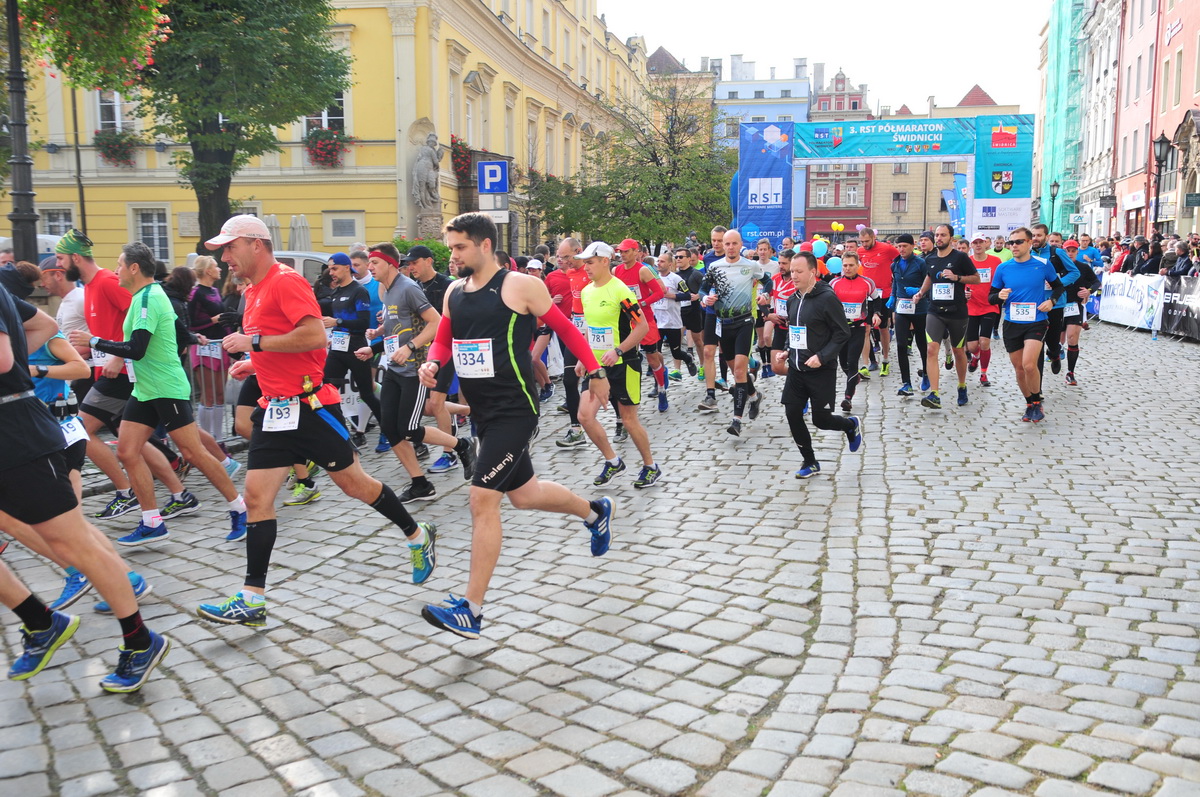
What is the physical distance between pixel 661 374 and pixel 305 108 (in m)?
12.3

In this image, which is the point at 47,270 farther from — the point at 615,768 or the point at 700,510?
the point at 615,768

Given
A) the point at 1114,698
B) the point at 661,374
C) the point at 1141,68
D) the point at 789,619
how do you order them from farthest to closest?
the point at 1141,68 < the point at 661,374 < the point at 789,619 < the point at 1114,698

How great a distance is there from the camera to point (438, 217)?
1169 inches

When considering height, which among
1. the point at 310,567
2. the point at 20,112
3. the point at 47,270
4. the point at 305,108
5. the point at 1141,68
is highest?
the point at 1141,68

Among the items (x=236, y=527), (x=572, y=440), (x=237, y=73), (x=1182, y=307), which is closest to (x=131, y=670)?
(x=236, y=527)

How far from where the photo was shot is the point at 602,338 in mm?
8422

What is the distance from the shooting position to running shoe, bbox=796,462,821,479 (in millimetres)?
8164

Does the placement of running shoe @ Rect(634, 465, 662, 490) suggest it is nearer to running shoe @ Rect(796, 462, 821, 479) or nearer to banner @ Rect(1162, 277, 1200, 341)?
running shoe @ Rect(796, 462, 821, 479)

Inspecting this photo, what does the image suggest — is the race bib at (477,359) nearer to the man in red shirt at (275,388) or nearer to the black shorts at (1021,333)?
the man in red shirt at (275,388)

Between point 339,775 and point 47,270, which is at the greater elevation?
point 47,270

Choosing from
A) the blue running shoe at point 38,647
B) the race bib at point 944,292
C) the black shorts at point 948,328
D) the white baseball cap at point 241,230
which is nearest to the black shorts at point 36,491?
the blue running shoe at point 38,647

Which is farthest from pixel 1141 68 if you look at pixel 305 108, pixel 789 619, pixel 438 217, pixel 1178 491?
pixel 789 619

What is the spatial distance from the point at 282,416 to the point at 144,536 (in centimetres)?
221

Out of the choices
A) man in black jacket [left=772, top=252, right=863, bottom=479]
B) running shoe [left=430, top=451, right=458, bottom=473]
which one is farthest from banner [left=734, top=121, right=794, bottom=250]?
running shoe [left=430, top=451, right=458, bottom=473]
